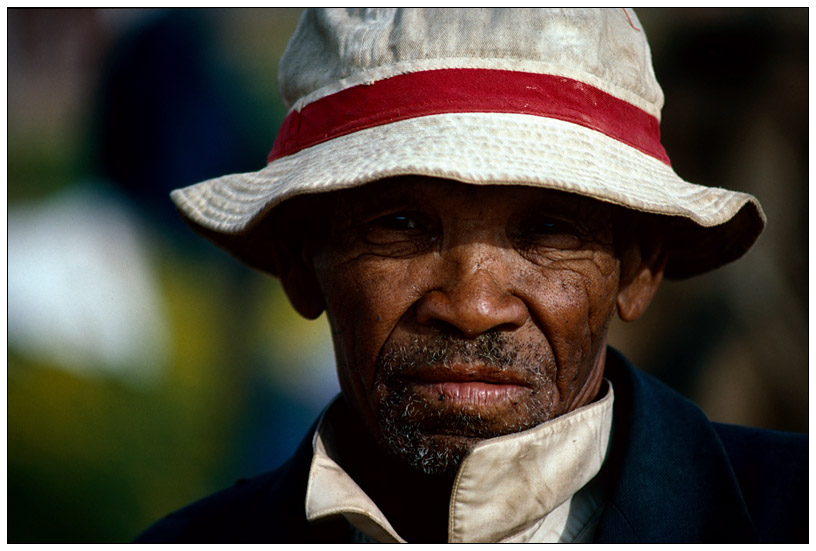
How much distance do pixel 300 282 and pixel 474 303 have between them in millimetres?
691

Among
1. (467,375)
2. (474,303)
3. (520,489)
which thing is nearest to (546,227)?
(474,303)

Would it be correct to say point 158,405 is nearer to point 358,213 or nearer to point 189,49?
point 189,49

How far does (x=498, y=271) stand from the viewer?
1686 millimetres

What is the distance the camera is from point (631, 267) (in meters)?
1.99

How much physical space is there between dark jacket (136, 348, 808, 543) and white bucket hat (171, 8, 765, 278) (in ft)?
1.73

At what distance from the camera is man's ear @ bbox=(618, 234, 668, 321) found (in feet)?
6.52

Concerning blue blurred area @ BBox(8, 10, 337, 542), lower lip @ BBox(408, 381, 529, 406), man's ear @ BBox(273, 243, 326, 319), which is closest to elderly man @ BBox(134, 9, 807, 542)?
lower lip @ BBox(408, 381, 529, 406)

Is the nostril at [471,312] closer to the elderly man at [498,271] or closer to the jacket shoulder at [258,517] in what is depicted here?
the elderly man at [498,271]

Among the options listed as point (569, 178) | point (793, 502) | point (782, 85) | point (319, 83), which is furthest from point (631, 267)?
point (782, 85)

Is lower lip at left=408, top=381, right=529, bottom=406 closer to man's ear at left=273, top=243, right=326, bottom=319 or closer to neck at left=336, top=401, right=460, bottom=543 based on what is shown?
neck at left=336, top=401, right=460, bottom=543

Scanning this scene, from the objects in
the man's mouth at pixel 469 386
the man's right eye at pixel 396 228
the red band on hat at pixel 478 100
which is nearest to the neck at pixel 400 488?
the man's mouth at pixel 469 386

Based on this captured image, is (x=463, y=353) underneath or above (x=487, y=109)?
underneath

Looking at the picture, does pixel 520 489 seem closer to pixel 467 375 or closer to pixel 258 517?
pixel 467 375

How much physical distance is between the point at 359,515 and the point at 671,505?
2.40 ft
